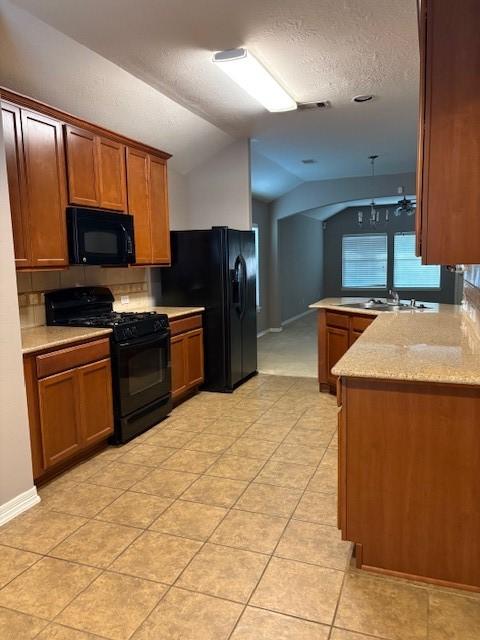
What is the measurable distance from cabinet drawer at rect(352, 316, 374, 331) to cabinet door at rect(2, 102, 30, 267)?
273cm

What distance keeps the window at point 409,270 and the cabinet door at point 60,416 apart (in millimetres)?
9798

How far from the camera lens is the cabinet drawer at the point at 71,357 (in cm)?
269

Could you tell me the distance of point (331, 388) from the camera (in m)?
4.57

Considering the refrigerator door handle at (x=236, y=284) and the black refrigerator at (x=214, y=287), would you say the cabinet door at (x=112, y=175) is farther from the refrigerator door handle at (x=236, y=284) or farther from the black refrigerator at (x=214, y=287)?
the refrigerator door handle at (x=236, y=284)

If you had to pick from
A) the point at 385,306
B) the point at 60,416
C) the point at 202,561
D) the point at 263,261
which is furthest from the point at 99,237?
the point at 263,261

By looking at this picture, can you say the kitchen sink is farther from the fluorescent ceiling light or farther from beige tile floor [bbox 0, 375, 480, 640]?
the fluorescent ceiling light

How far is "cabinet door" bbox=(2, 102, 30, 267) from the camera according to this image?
271 centimetres

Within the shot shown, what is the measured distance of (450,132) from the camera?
1.86m

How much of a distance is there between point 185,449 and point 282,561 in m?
1.39

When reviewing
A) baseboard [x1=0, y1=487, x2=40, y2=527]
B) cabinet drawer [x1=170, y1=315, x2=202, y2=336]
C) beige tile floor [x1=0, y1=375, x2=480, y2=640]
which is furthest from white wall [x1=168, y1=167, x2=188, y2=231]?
baseboard [x1=0, y1=487, x2=40, y2=527]

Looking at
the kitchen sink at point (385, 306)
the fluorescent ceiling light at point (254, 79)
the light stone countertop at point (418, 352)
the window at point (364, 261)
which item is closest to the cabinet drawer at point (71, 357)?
the light stone countertop at point (418, 352)

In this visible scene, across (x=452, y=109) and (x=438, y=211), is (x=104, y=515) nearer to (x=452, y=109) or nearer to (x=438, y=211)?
(x=438, y=211)

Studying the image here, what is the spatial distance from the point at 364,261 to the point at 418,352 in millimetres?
9815

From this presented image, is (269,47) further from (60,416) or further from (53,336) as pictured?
(60,416)
